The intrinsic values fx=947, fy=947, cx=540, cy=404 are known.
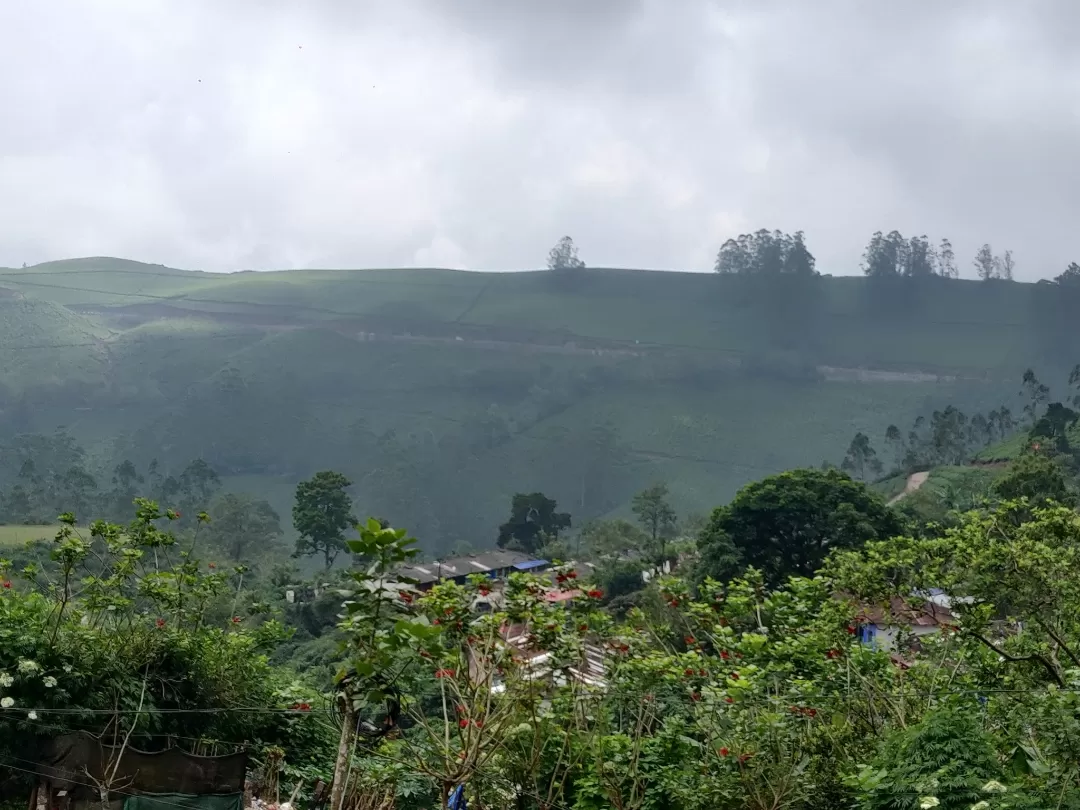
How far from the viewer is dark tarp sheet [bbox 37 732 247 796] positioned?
7742 millimetres

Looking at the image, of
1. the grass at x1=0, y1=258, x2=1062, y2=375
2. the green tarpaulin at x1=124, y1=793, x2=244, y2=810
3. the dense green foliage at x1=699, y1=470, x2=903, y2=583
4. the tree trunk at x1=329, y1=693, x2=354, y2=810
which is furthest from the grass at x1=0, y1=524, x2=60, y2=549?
the grass at x1=0, y1=258, x2=1062, y2=375

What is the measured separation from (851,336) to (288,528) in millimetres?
98330

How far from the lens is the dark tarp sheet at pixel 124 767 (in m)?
7.74

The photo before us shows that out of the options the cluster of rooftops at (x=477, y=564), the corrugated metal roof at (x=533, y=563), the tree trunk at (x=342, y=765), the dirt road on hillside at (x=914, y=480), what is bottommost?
the cluster of rooftops at (x=477, y=564)

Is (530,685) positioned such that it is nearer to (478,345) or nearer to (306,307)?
(478,345)

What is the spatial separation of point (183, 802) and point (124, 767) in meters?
0.56

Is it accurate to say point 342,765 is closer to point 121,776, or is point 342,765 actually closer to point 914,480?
point 121,776

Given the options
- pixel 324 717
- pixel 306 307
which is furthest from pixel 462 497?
pixel 324 717

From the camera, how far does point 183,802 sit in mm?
7828

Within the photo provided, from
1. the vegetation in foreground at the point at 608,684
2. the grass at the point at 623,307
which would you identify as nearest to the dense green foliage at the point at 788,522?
the vegetation in foreground at the point at 608,684

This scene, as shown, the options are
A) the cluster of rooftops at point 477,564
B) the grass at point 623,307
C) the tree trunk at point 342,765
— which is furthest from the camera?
the grass at point 623,307

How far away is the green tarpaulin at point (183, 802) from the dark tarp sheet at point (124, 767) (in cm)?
11

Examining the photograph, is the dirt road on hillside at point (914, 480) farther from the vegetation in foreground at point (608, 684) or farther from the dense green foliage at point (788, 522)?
the vegetation in foreground at point (608, 684)

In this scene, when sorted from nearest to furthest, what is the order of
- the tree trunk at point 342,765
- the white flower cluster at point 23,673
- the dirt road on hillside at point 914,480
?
the tree trunk at point 342,765, the white flower cluster at point 23,673, the dirt road on hillside at point 914,480
